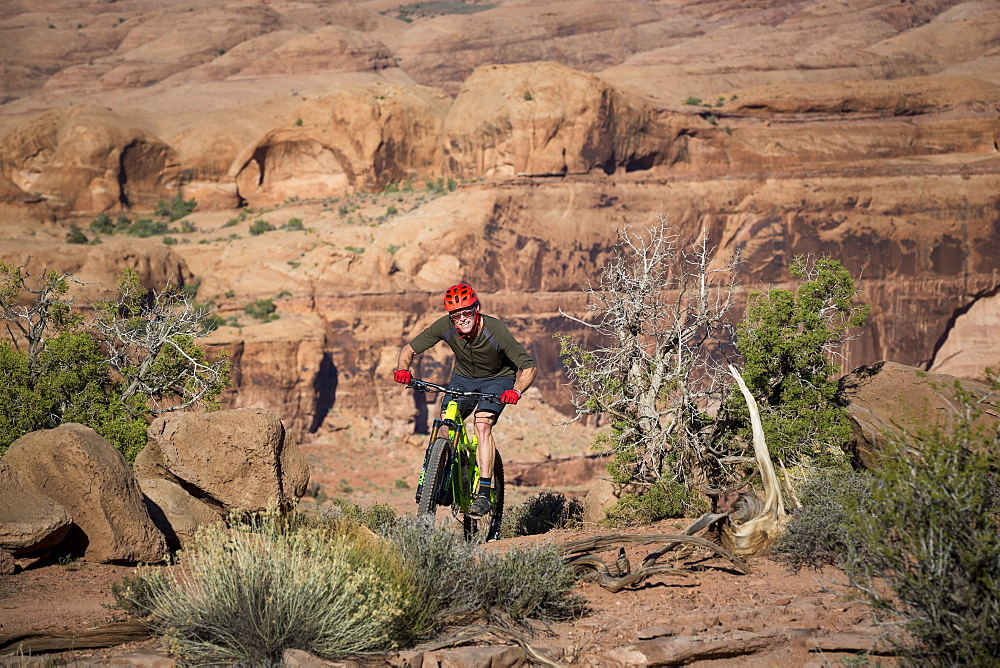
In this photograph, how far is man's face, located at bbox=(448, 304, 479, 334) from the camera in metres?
8.49

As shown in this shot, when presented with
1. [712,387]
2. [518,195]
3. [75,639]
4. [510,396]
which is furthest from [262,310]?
[75,639]

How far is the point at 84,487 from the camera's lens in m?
8.52

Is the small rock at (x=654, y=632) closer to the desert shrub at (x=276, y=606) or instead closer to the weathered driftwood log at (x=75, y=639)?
the desert shrub at (x=276, y=606)

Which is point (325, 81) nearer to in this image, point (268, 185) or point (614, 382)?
point (268, 185)

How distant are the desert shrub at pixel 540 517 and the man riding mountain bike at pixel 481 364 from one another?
4.19 m

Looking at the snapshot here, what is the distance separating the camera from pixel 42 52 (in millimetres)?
100312

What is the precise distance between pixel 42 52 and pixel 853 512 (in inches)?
4329

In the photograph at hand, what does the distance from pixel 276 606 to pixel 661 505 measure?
7079 mm

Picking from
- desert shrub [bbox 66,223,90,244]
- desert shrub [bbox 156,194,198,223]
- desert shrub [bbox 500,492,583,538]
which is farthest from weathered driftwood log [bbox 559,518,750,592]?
desert shrub [bbox 156,194,198,223]

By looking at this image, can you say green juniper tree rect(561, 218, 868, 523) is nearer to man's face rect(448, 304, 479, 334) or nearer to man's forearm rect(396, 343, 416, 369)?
man's face rect(448, 304, 479, 334)

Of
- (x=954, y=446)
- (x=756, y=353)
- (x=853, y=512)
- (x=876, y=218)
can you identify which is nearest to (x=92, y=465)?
(x=853, y=512)

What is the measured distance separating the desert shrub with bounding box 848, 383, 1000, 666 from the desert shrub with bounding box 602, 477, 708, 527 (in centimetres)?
602

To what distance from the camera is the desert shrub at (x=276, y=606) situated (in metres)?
5.62

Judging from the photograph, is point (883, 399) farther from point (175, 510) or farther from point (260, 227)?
point (260, 227)
